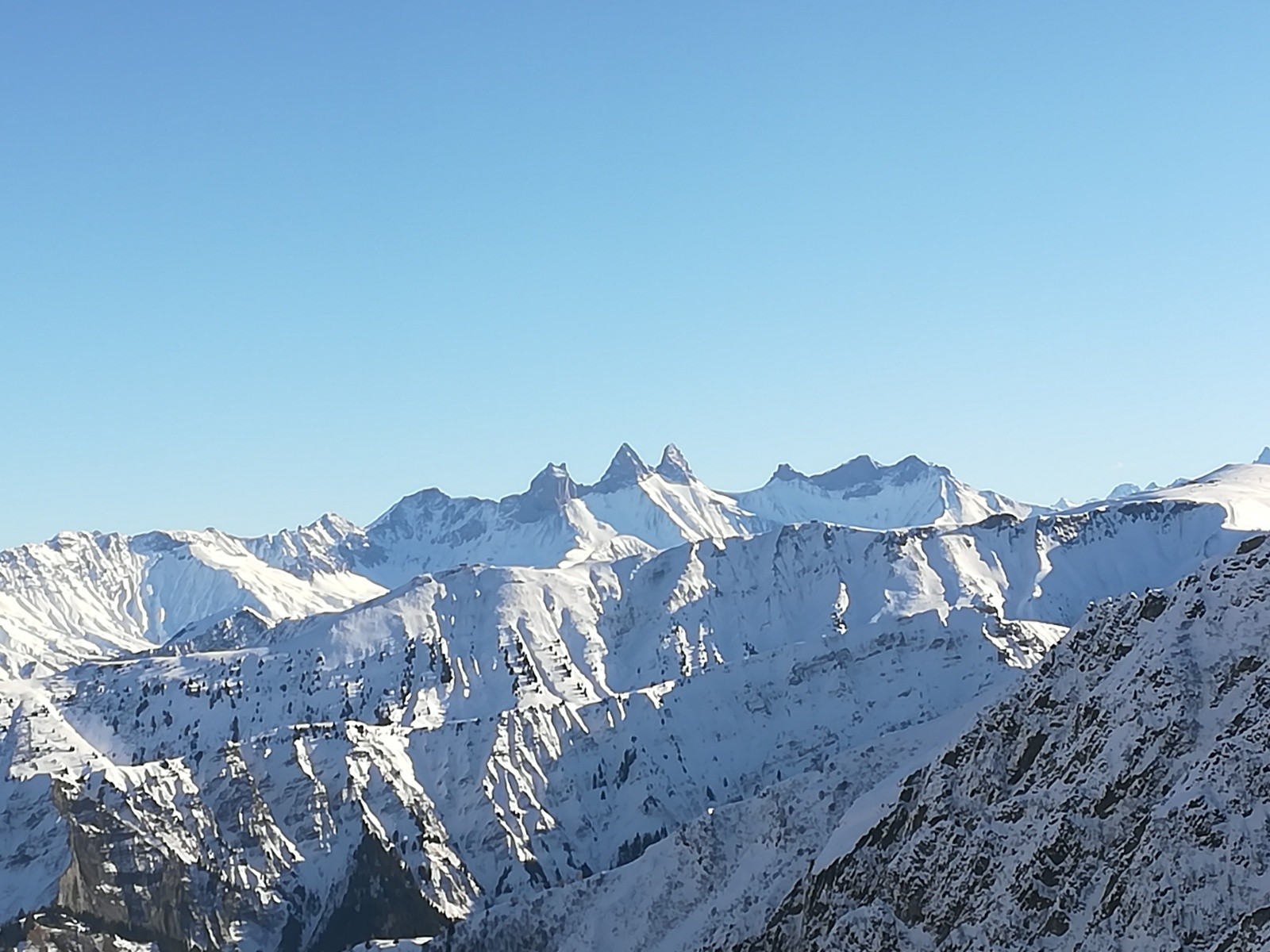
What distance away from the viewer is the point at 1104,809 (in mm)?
102875

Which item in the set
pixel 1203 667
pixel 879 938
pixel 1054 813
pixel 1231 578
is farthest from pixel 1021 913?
pixel 1231 578

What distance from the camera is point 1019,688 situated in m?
130

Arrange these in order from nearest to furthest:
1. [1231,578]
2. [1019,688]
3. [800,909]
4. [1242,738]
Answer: [1242,738] < [1231,578] < [1019,688] < [800,909]

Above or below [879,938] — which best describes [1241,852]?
above

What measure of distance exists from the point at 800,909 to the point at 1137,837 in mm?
50211

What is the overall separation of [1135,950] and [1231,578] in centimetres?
3722

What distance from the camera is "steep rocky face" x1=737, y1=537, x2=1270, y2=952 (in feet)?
291

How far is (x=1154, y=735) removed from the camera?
341ft

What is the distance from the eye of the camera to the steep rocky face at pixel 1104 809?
291ft

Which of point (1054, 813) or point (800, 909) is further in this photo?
point (800, 909)

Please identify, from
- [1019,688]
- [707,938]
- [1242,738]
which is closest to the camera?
[1242,738]

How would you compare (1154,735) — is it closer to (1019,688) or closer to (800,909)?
(1019,688)

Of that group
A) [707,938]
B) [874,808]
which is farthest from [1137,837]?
[707,938]

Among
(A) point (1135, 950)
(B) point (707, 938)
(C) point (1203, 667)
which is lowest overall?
(B) point (707, 938)
